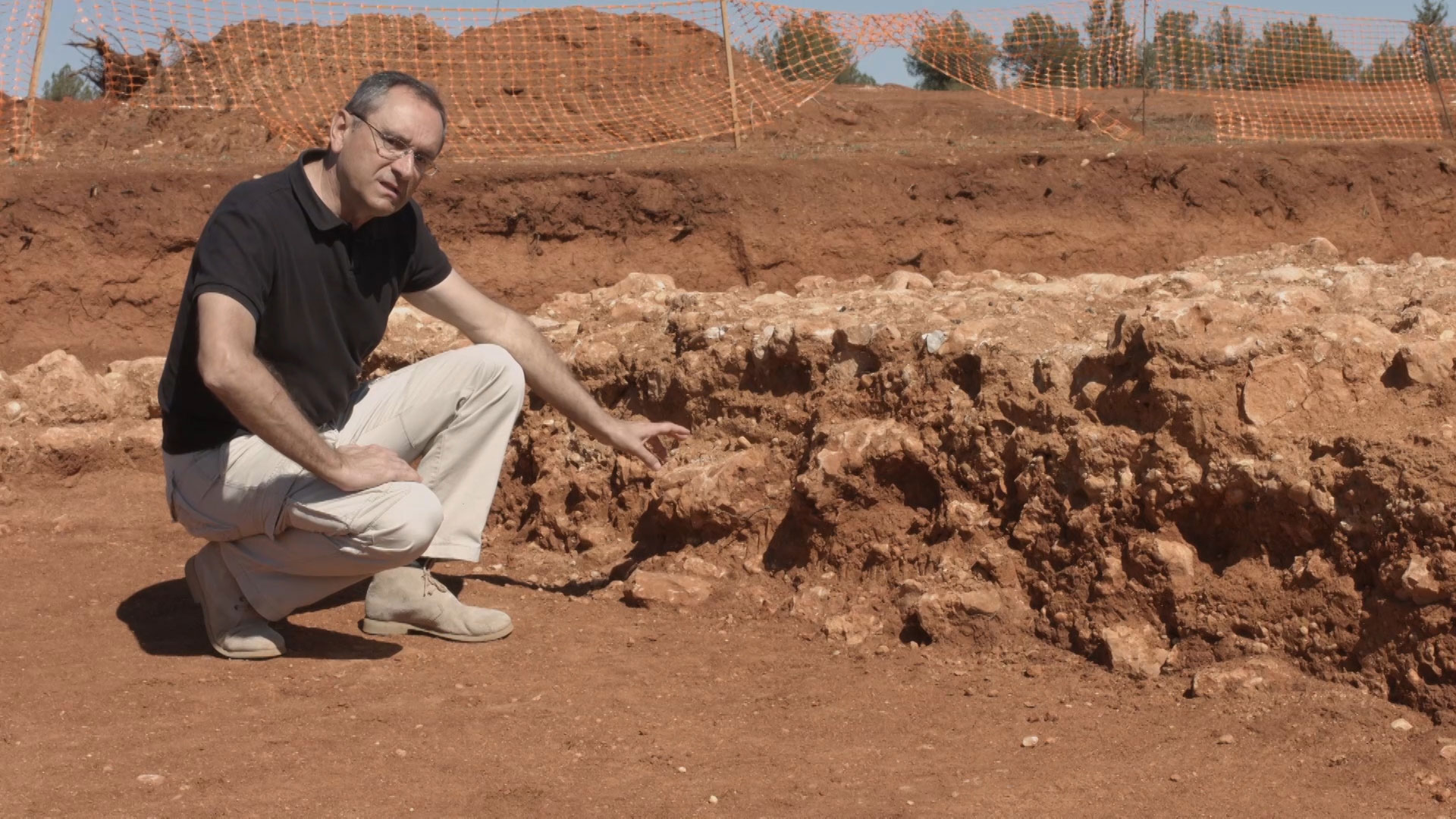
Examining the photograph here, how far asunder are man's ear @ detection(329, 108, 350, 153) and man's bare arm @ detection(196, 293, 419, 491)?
19.6 inches

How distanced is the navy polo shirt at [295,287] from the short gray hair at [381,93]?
0.22m

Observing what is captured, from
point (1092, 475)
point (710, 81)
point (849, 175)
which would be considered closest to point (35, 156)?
point (849, 175)

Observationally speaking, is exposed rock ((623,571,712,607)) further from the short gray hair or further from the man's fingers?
the short gray hair

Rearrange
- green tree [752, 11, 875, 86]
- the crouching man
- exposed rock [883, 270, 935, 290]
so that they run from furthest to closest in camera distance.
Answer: green tree [752, 11, 875, 86]
exposed rock [883, 270, 935, 290]
the crouching man

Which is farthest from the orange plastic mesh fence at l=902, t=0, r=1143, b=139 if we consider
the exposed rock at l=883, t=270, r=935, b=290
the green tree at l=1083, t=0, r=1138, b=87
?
the exposed rock at l=883, t=270, r=935, b=290

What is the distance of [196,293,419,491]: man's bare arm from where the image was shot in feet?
9.85

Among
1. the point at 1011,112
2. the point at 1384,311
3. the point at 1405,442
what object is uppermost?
the point at 1011,112

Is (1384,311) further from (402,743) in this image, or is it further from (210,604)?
(210,604)

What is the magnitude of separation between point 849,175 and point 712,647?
613cm

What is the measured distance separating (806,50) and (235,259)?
12486mm

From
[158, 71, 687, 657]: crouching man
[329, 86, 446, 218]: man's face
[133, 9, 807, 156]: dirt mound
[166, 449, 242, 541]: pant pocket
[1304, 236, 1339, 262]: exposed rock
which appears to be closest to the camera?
[158, 71, 687, 657]: crouching man

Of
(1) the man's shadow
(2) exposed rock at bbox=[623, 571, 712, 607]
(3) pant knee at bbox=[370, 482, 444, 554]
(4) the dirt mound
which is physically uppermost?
(4) the dirt mound

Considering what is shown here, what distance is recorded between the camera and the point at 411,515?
3350 millimetres

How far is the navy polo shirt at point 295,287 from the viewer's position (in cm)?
316
